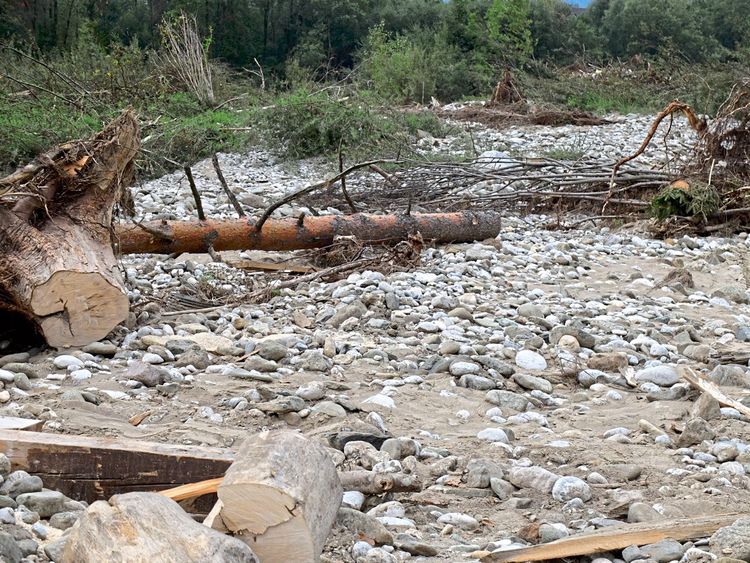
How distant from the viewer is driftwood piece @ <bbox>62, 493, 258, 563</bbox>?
1740 millimetres

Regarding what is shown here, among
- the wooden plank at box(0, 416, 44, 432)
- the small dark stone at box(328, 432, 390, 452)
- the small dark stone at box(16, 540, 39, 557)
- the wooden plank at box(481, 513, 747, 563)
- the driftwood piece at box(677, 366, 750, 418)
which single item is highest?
the small dark stone at box(16, 540, 39, 557)

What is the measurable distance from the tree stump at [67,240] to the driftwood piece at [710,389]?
2519mm

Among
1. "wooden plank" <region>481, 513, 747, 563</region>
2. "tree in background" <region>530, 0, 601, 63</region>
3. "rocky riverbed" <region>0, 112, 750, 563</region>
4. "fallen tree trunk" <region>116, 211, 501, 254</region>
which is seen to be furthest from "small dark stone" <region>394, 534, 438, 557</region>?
"tree in background" <region>530, 0, 601, 63</region>

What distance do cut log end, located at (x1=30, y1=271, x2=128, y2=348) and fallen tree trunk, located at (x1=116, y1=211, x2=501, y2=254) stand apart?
0.85 m

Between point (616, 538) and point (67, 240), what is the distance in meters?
2.99

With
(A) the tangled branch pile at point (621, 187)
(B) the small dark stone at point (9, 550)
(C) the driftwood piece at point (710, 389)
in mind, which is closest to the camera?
(B) the small dark stone at point (9, 550)

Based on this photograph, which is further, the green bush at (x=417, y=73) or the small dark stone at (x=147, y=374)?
the green bush at (x=417, y=73)

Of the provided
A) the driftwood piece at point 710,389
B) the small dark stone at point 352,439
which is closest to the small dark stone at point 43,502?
the small dark stone at point 352,439

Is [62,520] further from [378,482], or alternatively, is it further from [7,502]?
[378,482]

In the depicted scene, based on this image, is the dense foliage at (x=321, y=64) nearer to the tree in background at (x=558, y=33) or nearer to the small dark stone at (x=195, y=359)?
the tree in background at (x=558, y=33)

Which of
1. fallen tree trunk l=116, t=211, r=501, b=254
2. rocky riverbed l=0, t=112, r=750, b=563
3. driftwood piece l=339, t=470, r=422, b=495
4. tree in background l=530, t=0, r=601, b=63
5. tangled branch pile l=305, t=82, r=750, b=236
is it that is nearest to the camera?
rocky riverbed l=0, t=112, r=750, b=563

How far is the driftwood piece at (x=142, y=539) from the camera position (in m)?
1.74

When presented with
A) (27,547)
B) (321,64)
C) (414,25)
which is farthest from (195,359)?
(414,25)

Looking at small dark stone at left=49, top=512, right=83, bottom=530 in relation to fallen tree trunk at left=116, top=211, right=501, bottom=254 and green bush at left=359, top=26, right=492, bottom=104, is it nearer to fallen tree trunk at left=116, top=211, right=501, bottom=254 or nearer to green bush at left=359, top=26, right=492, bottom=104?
fallen tree trunk at left=116, top=211, right=501, bottom=254
